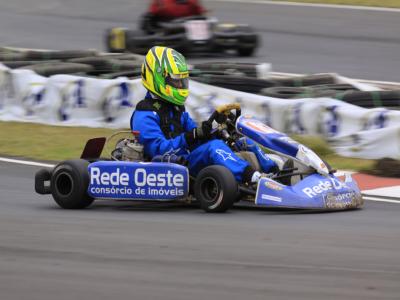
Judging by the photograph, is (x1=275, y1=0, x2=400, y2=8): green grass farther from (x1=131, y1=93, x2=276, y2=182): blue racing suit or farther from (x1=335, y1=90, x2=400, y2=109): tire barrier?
(x1=131, y1=93, x2=276, y2=182): blue racing suit

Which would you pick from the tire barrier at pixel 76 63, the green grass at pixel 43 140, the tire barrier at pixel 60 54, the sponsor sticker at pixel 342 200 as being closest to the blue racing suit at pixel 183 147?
the sponsor sticker at pixel 342 200

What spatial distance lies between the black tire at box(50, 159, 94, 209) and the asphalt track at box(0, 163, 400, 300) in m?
0.10

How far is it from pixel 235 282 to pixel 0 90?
7.94 m

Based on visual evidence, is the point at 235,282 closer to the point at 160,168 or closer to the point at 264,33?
the point at 160,168

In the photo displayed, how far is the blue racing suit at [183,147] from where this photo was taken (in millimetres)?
7578

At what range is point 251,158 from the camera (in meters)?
7.82

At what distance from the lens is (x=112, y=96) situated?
12023 mm

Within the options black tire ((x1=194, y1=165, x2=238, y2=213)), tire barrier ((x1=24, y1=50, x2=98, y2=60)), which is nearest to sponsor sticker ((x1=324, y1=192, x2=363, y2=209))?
black tire ((x1=194, y1=165, x2=238, y2=213))

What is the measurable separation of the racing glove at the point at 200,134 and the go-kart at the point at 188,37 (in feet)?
28.2

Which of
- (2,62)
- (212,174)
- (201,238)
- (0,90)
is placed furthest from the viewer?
(2,62)

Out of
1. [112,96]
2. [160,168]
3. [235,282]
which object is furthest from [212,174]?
[112,96]

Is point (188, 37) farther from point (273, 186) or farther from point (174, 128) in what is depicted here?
point (273, 186)

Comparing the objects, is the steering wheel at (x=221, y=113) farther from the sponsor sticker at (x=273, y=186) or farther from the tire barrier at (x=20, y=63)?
the tire barrier at (x=20, y=63)

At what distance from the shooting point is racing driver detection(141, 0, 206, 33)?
16703mm
